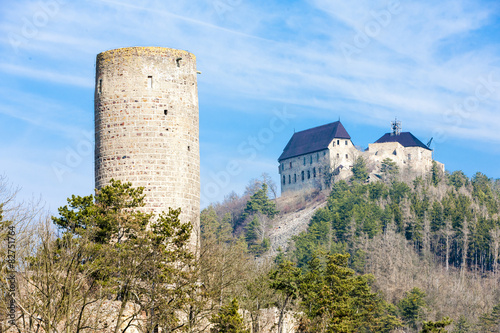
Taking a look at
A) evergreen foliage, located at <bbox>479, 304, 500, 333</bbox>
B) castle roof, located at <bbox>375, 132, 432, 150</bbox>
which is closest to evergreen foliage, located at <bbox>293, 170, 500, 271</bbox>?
castle roof, located at <bbox>375, 132, 432, 150</bbox>

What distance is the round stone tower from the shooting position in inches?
1139

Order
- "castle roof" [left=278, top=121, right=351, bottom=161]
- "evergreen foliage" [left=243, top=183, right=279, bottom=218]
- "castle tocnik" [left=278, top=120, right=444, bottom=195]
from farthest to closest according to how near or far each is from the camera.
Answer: "castle roof" [left=278, top=121, right=351, bottom=161], "castle tocnik" [left=278, top=120, right=444, bottom=195], "evergreen foliage" [left=243, top=183, right=279, bottom=218]

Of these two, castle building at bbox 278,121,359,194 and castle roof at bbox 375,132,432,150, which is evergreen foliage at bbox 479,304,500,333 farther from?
castle roof at bbox 375,132,432,150

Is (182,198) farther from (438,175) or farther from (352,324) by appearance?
(438,175)

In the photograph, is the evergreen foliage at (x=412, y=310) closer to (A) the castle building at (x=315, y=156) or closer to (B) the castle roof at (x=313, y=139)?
(A) the castle building at (x=315, y=156)

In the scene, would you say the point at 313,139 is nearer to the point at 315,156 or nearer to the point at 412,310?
the point at 315,156

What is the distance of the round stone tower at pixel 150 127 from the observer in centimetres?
2892

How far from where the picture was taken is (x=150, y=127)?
95.9ft

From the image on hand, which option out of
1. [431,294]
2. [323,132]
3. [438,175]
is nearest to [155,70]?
[431,294]

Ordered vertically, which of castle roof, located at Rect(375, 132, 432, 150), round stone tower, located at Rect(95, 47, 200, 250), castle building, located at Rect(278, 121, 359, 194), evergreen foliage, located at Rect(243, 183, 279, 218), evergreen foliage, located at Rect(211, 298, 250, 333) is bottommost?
evergreen foliage, located at Rect(211, 298, 250, 333)

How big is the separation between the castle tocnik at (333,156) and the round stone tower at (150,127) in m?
98.4

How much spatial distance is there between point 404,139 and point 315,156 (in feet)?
56.2

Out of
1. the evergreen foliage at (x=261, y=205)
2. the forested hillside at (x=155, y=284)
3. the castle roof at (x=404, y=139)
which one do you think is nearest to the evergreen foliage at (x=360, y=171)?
the evergreen foliage at (x=261, y=205)

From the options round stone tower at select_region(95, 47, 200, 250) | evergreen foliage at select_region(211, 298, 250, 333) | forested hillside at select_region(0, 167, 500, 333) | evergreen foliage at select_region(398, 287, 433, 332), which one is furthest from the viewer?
evergreen foliage at select_region(398, 287, 433, 332)
